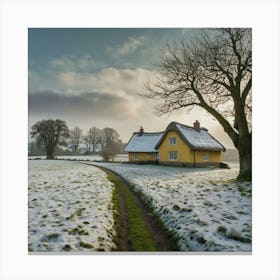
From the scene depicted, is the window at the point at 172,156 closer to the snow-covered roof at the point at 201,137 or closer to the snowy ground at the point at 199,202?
the snowy ground at the point at 199,202

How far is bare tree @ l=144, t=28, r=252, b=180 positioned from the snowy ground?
0.59 m

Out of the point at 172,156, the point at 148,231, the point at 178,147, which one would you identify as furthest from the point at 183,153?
the point at 148,231

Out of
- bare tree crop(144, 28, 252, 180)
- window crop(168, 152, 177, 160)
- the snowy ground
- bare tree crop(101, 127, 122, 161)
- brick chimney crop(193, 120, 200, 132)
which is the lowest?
the snowy ground

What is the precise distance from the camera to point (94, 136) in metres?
4.01

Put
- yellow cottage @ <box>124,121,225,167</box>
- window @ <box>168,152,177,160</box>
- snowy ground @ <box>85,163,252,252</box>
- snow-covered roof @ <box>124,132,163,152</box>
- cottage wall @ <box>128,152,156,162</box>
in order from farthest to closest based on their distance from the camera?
window @ <box>168,152,177,160</box> < cottage wall @ <box>128,152,156,162</box> < yellow cottage @ <box>124,121,225,167</box> < snow-covered roof @ <box>124,132,163,152</box> < snowy ground @ <box>85,163,252,252</box>

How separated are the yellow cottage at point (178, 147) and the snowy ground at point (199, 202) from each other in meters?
0.28

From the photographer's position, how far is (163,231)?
10.1 ft

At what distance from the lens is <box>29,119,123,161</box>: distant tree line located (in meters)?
3.79

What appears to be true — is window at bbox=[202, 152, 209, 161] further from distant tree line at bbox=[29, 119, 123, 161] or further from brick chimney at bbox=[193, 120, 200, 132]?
distant tree line at bbox=[29, 119, 123, 161]

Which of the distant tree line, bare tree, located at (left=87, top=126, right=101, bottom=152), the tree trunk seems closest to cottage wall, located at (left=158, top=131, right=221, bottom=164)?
the tree trunk
